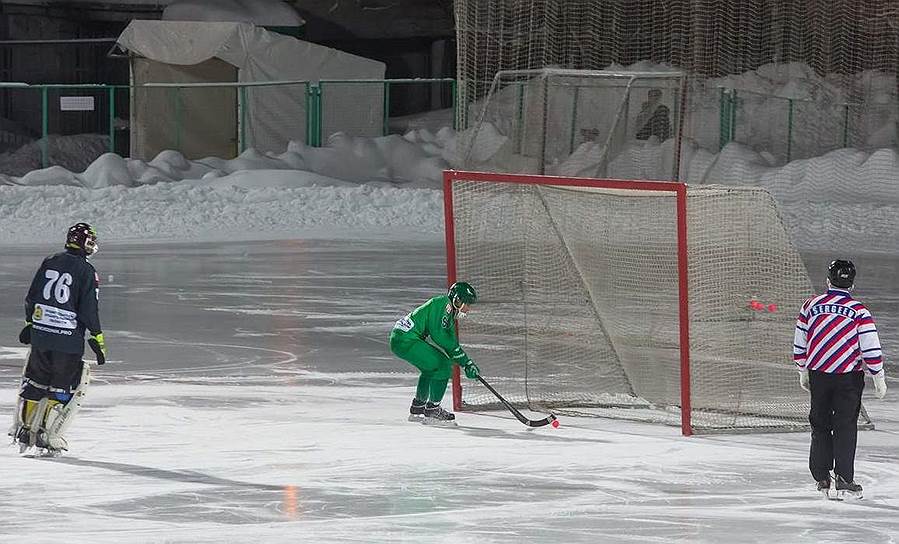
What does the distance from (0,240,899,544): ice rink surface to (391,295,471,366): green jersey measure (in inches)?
18.0

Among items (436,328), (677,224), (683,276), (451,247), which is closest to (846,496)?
(683,276)

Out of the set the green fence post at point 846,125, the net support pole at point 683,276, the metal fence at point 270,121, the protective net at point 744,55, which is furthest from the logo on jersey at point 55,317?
the green fence post at point 846,125

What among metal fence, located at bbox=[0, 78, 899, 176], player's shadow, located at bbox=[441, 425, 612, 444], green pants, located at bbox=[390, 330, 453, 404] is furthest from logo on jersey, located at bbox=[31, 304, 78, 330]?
metal fence, located at bbox=[0, 78, 899, 176]

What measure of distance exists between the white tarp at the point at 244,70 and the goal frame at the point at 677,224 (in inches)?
778

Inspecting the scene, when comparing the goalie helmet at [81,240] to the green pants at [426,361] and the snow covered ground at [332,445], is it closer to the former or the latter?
the snow covered ground at [332,445]

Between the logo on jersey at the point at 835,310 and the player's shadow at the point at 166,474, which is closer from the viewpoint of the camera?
the logo on jersey at the point at 835,310

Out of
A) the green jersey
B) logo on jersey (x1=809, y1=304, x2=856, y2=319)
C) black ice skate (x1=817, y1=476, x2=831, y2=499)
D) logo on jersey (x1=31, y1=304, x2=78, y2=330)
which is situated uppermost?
logo on jersey (x1=809, y1=304, x2=856, y2=319)

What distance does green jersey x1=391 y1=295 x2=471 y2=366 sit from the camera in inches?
363

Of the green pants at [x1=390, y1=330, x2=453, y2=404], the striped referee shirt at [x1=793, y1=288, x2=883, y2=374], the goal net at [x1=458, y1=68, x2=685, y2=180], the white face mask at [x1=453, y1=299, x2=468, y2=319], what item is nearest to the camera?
the striped referee shirt at [x1=793, y1=288, x2=883, y2=374]

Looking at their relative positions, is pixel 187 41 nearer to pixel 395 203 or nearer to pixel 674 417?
pixel 395 203

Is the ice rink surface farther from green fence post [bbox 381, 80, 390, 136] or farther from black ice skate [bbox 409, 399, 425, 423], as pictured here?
green fence post [bbox 381, 80, 390, 136]

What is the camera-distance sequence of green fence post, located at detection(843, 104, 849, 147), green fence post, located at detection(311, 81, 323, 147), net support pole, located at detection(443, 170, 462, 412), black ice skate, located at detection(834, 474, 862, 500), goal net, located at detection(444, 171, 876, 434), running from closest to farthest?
black ice skate, located at detection(834, 474, 862, 500), goal net, located at detection(444, 171, 876, 434), net support pole, located at detection(443, 170, 462, 412), green fence post, located at detection(311, 81, 323, 147), green fence post, located at detection(843, 104, 849, 147)

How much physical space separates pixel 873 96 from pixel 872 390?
22.6 metres

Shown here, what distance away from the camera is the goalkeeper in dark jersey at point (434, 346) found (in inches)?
360
